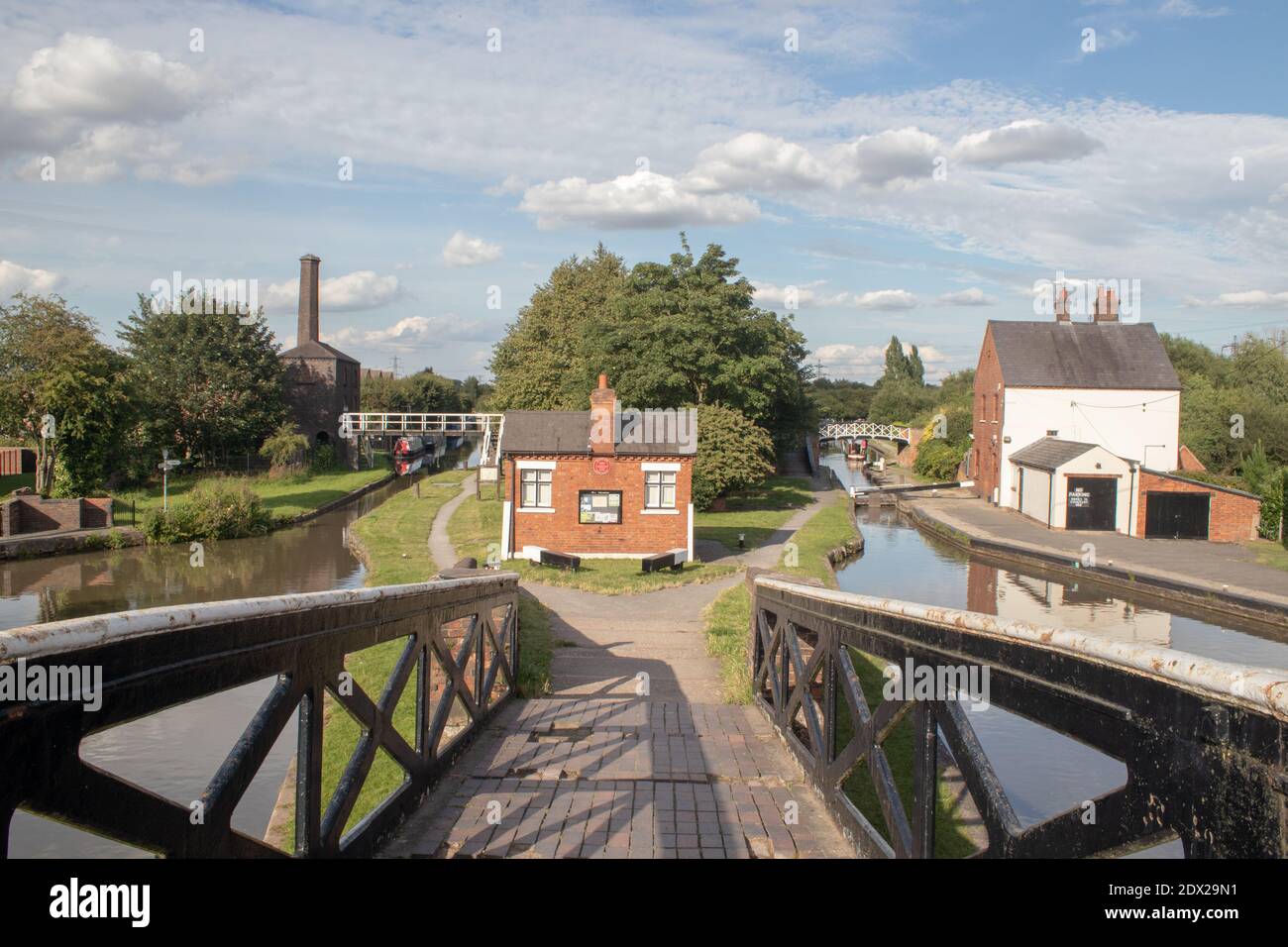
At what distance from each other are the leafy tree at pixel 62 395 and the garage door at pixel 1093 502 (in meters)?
33.8

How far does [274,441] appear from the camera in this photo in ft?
163

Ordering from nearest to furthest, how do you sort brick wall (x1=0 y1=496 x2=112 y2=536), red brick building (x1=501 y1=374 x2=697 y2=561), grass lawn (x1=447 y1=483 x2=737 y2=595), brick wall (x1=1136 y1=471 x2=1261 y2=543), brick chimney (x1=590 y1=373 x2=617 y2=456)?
1. grass lawn (x1=447 y1=483 x2=737 y2=595)
2. brick chimney (x1=590 y1=373 x2=617 y2=456)
3. red brick building (x1=501 y1=374 x2=697 y2=561)
4. brick wall (x1=0 y1=496 x2=112 y2=536)
5. brick wall (x1=1136 y1=471 x2=1261 y2=543)

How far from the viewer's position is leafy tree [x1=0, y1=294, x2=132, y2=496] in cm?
3130

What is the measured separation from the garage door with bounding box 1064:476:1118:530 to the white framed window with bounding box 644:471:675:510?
17019mm

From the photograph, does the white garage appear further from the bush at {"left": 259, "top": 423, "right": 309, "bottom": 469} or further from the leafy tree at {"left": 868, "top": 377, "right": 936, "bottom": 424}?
the leafy tree at {"left": 868, "top": 377, "right": 936, "bottom": 424}

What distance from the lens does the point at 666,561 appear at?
22.6 m

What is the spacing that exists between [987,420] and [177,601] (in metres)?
34.9

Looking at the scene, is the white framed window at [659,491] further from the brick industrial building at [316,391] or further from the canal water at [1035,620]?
the brick industrial building at [316,391]

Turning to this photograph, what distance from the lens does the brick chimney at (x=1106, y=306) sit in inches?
1618

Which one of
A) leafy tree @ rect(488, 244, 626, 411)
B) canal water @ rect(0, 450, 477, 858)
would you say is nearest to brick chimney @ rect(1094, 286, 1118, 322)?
leafy tree @ rect(488, 244, 626, 411)

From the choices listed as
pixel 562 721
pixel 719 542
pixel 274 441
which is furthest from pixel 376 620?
pixel 274 441
